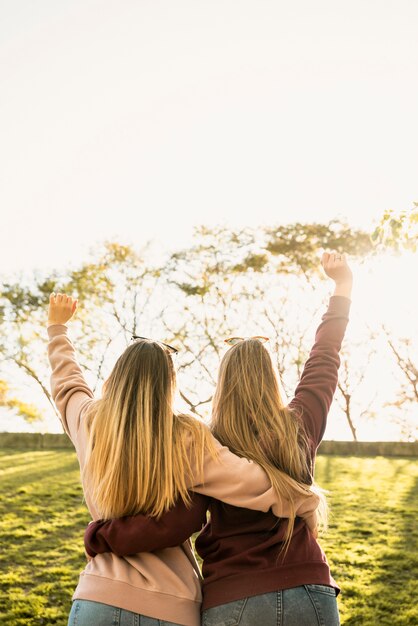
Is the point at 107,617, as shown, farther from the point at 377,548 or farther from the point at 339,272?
the point at 377,548

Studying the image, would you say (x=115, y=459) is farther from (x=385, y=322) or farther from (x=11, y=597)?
(x=385, y=322)

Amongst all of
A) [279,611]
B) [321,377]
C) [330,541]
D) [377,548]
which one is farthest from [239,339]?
[330,541]

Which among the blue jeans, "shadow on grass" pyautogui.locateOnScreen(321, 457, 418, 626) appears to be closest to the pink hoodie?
the blue jeans

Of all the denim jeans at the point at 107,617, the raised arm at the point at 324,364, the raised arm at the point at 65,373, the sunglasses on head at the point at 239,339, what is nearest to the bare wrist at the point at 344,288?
the raised arm at the point at 324,364

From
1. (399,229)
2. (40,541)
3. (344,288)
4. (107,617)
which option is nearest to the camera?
(107,617)

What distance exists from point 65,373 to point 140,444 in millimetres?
602

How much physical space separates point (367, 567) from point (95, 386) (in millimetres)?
15160

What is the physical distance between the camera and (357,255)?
17906 millimetres

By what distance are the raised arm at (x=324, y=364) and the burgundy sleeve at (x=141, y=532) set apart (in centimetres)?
56

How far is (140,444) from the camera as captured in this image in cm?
204

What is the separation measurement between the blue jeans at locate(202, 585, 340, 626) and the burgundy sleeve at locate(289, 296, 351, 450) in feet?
1.77

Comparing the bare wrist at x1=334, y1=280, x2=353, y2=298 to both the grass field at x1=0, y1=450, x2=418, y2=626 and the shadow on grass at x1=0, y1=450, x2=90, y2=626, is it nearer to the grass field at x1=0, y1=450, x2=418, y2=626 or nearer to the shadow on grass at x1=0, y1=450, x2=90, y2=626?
the grass field at x1=0, y1=450, x2=418, y2=626

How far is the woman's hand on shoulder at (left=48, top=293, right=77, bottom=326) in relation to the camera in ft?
9.09

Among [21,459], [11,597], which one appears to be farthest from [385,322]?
[11,597]
